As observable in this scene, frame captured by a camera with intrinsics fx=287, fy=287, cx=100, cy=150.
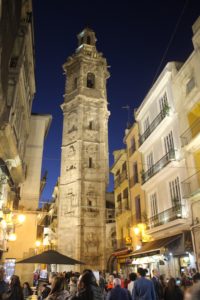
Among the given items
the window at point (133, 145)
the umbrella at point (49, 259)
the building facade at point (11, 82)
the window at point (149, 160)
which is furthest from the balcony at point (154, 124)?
the umbrella at point (49, 259)

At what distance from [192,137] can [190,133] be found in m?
0.26

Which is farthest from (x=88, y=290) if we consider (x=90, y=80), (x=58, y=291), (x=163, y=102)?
(x=90, y=80)

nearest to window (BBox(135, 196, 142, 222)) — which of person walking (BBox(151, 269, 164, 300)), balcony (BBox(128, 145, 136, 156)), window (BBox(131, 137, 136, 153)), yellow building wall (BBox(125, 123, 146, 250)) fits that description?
yellow building wall (BBox(125, 123, 146, 250))

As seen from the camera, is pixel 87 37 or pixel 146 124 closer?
pixel 146 124

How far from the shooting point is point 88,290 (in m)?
4.04

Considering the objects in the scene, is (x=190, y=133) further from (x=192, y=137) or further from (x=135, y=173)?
(x=135, y=173)

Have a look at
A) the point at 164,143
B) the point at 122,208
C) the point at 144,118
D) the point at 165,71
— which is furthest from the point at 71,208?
the point at 165,71

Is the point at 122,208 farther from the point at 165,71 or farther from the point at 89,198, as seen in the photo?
the point at 165,71

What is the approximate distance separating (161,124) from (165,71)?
3.11 metres

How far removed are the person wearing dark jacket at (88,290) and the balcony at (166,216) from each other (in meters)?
10.4

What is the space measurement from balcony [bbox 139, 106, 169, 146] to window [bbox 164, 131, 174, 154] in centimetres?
105

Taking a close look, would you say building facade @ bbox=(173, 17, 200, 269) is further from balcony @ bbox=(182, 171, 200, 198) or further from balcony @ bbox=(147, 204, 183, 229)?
balcony @ bbox=(147, 204, 183, 229)

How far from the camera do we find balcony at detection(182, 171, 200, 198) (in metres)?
13.1

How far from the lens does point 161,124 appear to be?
1667 centimetres
